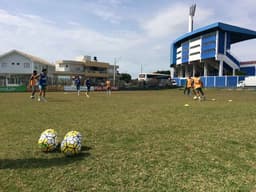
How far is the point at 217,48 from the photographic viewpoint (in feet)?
192

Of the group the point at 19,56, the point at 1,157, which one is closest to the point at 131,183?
the point at 1,157

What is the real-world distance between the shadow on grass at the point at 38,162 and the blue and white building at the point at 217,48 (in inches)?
2351

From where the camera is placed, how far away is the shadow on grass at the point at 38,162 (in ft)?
12.4

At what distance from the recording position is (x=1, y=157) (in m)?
→ 4.15

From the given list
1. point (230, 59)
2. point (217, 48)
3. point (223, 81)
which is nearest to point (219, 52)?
point (217, 48)

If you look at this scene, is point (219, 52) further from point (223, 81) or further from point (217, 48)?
point (223, 81)

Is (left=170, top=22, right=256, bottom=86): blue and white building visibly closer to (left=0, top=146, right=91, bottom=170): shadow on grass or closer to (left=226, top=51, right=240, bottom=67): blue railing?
(left=226, top=51, right=240, bottom=67): blue railing

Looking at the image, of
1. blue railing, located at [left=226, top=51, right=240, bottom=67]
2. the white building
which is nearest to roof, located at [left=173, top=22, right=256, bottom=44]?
blue railing, located at [left=226, top=51, right=240, bottom=67]

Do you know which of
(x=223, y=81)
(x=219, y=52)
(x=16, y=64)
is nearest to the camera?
(x=16, y=64)

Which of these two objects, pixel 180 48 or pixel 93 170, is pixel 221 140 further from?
pixel 180 48

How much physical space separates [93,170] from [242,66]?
69.3m

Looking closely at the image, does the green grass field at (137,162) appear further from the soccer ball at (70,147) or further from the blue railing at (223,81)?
the blue railing at (223,81)

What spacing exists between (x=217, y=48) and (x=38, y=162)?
6092cm

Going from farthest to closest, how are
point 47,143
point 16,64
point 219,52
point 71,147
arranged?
point 219,52
point 16,64
point 47,143
point 71,147
